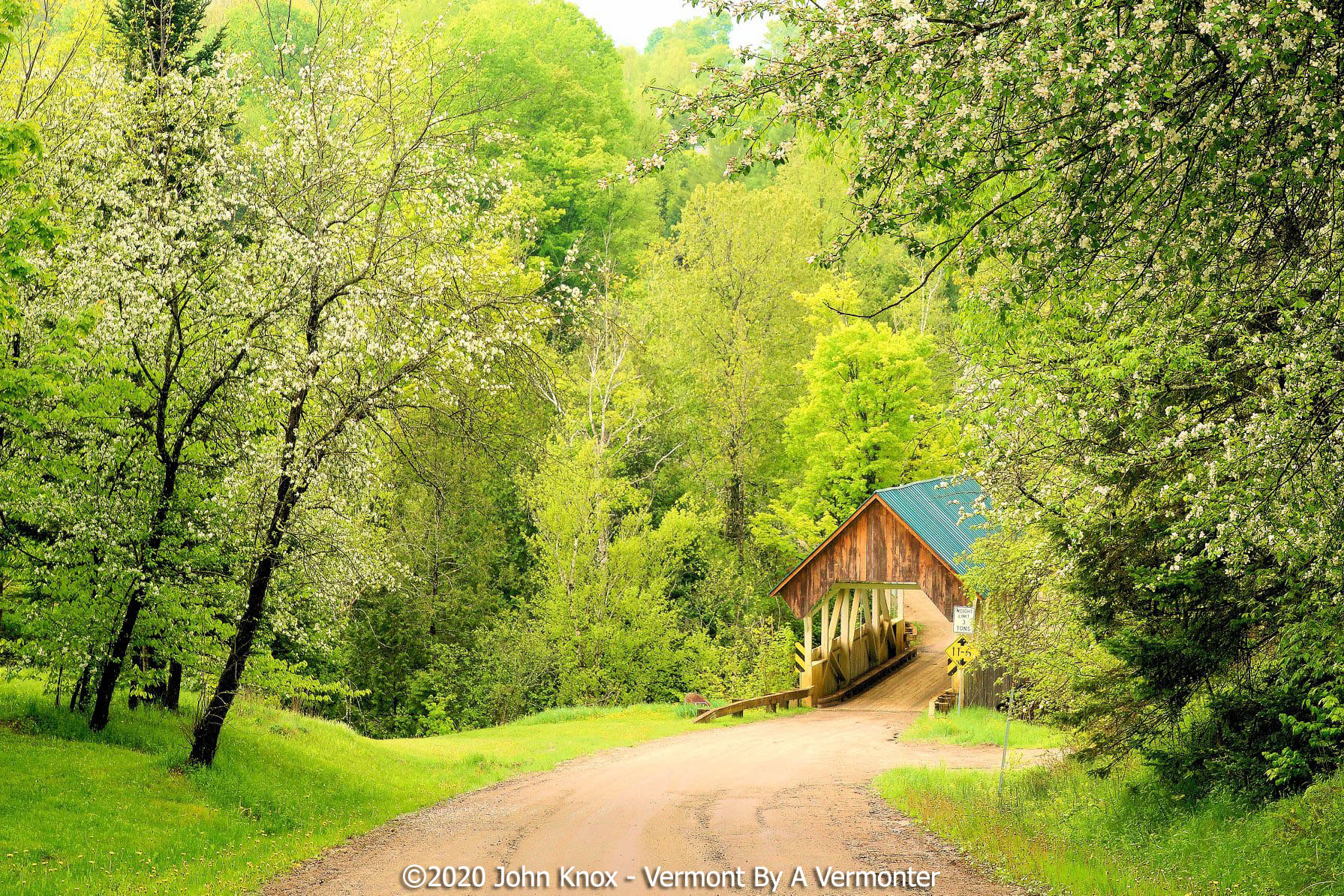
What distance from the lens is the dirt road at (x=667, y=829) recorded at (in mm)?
9766

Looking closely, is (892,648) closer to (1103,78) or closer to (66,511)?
(66,511)

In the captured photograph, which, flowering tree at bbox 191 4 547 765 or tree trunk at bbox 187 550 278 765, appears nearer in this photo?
flowering tree at bbox 191 4 547 765

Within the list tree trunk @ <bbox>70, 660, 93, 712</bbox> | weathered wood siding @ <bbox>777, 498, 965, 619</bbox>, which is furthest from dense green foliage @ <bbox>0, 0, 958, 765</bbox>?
weathered wood siding @ <bbox>777, 498, 965, 619</bbox>

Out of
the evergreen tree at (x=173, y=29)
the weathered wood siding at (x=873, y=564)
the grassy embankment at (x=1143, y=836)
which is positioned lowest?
the grassy embankment at (x=1143, y=836)

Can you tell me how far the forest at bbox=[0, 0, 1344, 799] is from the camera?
6.11m

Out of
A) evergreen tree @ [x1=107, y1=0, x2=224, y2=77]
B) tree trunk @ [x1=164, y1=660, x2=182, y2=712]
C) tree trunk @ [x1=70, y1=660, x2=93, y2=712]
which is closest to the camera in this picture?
tree trunk @ [x1=70, y1=660, x2=93, y2=712]

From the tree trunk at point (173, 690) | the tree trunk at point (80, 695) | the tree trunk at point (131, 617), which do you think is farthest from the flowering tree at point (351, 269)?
the tree trunk at point (173, 690)

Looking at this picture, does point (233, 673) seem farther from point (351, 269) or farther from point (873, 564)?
point (873, 564)

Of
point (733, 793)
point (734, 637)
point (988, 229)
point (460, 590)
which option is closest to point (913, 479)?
point (734, 637)

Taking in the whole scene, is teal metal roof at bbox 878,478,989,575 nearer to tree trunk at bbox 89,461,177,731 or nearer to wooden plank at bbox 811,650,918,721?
wooden plank at bbox 811,650,918,721

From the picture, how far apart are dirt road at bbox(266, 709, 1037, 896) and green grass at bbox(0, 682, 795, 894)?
798mm

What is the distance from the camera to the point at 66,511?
12.6 meters

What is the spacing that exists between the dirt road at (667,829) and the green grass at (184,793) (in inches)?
31.4

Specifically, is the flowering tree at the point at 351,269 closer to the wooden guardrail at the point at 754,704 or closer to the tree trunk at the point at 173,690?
the tree trunk at the point at 173,690
